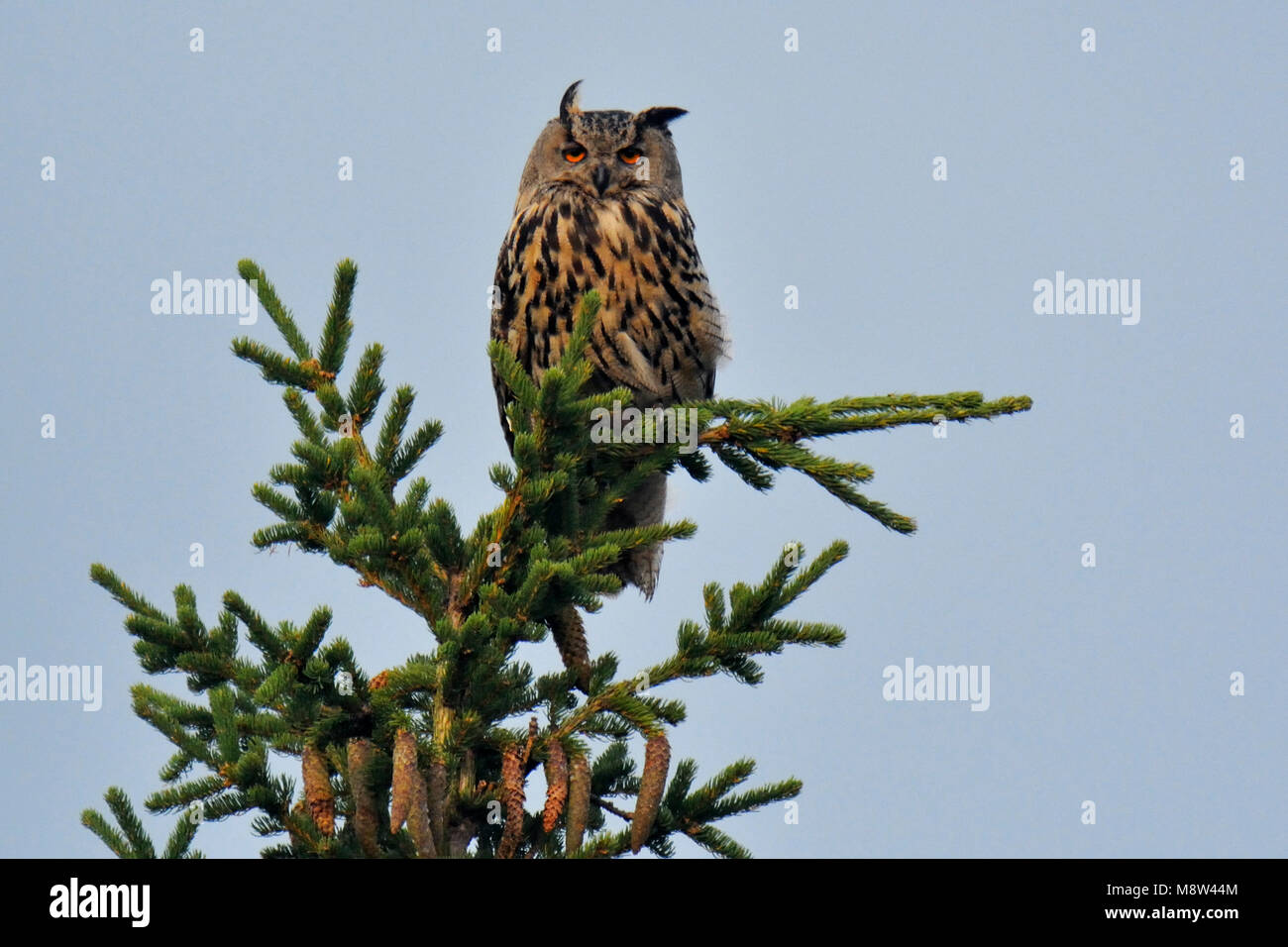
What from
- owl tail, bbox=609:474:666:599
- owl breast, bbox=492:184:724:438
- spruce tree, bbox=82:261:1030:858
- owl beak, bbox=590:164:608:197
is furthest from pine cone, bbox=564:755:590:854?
owl beak, bbox=590:164:608:197

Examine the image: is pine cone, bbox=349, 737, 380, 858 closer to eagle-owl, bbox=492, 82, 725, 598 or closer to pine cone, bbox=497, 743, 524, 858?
pine cone, bbox=497, 743, 524, 858

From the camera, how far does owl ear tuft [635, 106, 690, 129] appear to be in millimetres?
6578

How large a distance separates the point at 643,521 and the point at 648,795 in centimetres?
352

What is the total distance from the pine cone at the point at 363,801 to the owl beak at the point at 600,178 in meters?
3.70

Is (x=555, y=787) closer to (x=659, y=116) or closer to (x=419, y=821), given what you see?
(x=419, y=821)

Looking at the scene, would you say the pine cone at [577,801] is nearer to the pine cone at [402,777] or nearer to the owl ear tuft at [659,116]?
the pine cone at [402,777]

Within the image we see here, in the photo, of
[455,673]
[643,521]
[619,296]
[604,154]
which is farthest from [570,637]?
[604,154]

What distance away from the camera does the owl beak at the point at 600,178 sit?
6262 mm

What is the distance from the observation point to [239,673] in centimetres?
331

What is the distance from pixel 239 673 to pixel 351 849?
0.50 meters

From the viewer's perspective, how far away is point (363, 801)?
3031 mm
